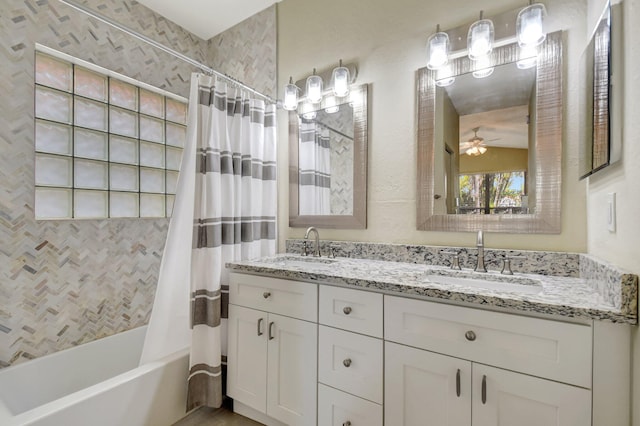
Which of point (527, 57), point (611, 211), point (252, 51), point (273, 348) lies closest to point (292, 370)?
point (273, 348)

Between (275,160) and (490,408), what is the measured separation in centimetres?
179

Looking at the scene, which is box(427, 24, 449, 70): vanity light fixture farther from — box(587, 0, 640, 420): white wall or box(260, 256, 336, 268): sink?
box(260, 256, 336, 268): sink

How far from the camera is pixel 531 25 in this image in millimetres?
1329

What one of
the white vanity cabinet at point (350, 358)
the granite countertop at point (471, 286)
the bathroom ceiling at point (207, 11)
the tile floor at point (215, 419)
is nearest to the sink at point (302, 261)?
the granite countertop at point (471, 286)

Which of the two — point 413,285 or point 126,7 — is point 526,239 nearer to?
point 413,285

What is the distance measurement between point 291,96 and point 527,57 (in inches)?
54.3

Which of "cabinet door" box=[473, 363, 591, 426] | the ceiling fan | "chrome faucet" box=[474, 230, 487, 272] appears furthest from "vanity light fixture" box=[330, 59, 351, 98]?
"cabinet door" box=[473, 363, 591, 426]

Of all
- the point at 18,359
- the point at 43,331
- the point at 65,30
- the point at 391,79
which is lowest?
the point at 18,359

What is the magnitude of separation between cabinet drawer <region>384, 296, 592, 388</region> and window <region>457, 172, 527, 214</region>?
0.69 metres

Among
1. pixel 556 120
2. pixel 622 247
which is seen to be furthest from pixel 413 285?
pixel 556 120

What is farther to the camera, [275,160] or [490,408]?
[275,160]

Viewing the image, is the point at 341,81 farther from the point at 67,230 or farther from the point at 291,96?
the point at 67,230

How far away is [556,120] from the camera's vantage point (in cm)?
137

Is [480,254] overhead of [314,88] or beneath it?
beneath
